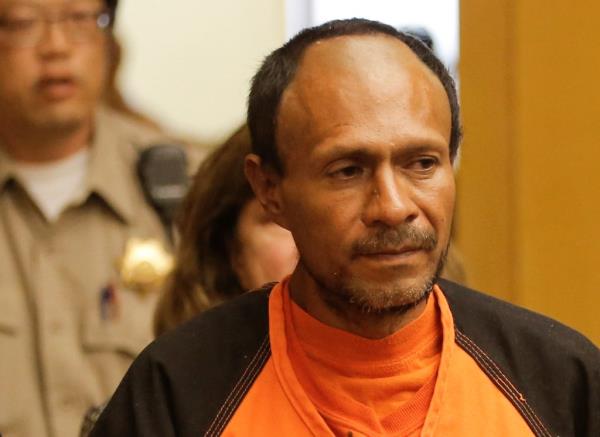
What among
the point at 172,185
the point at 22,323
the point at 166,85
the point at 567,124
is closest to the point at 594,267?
the point at 567,124

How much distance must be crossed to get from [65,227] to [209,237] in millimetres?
715

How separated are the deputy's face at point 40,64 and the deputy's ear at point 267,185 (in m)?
1.35

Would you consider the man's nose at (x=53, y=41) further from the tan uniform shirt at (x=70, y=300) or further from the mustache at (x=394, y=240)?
the mustache at (x=394, y=240)

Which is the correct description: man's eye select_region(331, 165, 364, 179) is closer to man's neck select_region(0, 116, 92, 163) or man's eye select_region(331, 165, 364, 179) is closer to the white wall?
man's neck select_region(0, 116, 92, 163)

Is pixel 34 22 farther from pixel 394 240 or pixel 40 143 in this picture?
pixel 394 240

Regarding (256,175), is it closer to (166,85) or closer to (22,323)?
(22,323)

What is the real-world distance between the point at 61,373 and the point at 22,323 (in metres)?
0.13

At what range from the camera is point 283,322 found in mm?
1780

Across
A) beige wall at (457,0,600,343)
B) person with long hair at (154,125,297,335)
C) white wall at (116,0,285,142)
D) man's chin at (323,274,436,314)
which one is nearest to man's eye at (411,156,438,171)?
→ man's chin at (323,274,436,314)

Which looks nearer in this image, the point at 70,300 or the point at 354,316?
the point at 354,316

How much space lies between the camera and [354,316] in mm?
1718

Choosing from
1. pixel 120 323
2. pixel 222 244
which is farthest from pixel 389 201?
pixel 120 323

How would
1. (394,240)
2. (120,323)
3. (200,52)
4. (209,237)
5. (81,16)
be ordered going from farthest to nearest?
(200,52), (81,16), (120,323), (209,237), (394,240)

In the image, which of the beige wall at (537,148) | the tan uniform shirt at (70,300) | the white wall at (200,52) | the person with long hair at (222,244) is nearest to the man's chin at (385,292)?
the person with long hair at (222,244)
